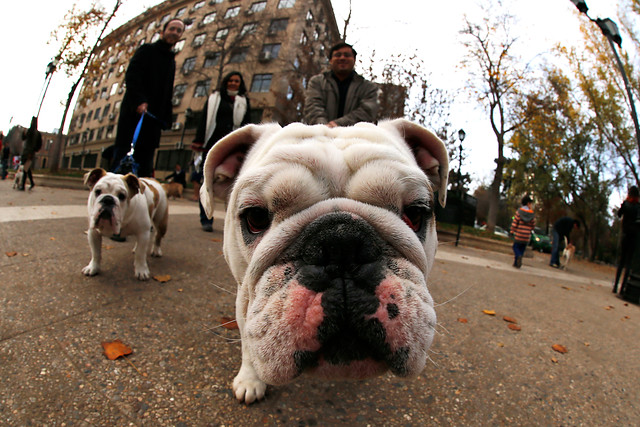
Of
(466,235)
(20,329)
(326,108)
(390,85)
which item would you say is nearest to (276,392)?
(20,329)

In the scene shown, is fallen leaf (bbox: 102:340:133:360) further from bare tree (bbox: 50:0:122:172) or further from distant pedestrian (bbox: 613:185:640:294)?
bare tree (bbox: 50:0:122:172)

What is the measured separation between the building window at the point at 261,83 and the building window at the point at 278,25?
457cm

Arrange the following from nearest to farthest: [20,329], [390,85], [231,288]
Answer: [20,329] → [231,288] → [390,85]

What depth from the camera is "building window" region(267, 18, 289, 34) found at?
31125mm

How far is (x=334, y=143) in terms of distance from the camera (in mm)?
1800

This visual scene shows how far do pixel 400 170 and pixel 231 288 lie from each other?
2.46 meters

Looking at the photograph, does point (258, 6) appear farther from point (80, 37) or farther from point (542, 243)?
point (542, 243)

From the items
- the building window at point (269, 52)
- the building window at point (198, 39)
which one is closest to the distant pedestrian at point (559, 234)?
the building window at point (269, 52)

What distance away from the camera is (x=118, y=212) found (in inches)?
122

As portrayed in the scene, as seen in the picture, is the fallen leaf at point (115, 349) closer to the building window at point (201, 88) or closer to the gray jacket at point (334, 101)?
the gray jacket at point (334, 101)

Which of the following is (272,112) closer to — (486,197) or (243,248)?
(243,248)

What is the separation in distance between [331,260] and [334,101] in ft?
10.6

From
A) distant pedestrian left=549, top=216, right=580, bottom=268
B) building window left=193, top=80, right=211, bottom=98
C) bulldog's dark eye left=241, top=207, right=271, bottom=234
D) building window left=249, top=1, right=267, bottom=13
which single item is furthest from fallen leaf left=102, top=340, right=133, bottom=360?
building window left=249, top=1, right=267, bottom=13

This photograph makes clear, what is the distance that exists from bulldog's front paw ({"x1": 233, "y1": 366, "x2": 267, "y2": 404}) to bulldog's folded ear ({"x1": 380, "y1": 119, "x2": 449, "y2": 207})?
5.35 ft
